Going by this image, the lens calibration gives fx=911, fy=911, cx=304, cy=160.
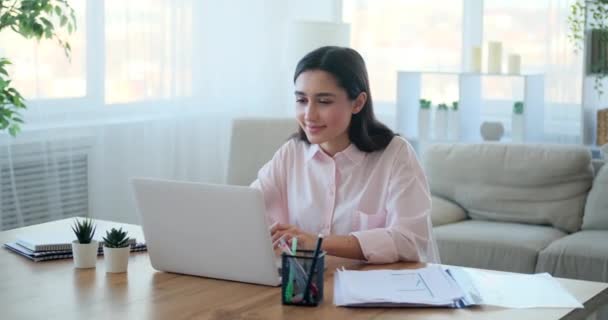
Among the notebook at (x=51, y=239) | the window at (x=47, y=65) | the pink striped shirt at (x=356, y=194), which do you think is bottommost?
the notebook at (x=51, y=239)

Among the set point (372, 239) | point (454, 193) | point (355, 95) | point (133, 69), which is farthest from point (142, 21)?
point (372, 239)

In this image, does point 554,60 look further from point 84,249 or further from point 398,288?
point 84,249

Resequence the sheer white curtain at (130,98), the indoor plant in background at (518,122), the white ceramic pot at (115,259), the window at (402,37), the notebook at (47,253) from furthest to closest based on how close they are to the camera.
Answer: the window at (402,37) → the indoor plant in background at (518,122) → the sheer white curtain at (130,98) → the notebook at (47,253) → the white ceramic pot at (115,259)

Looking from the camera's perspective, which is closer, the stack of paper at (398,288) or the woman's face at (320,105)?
the stack of paper at (398,288)

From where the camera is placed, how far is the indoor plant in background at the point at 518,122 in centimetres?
484

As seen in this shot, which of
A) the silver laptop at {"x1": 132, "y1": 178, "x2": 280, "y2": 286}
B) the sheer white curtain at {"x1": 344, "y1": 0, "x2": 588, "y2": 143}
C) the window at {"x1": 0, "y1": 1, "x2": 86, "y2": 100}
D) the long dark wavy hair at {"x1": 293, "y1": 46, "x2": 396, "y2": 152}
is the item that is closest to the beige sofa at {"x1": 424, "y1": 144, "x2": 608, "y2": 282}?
the sheer white curtain at {"x1": 344, "y1": 0, "x2": 588, "y2": 143}

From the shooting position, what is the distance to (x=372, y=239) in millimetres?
2205

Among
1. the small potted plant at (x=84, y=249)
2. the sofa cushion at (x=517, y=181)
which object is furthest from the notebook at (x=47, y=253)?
the sofa cushion at (x=517, y=181)

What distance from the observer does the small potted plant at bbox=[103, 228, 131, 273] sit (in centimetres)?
212

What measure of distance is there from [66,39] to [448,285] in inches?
113

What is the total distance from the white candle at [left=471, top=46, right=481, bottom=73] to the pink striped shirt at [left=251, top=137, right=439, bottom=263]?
8.38 ft

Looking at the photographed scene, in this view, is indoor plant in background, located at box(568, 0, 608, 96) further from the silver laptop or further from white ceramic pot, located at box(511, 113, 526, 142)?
the silver laptop

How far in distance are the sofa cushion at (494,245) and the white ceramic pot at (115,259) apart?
80.5 inches

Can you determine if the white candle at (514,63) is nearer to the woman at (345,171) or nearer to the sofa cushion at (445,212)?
the sofa cushion at (445,212)
